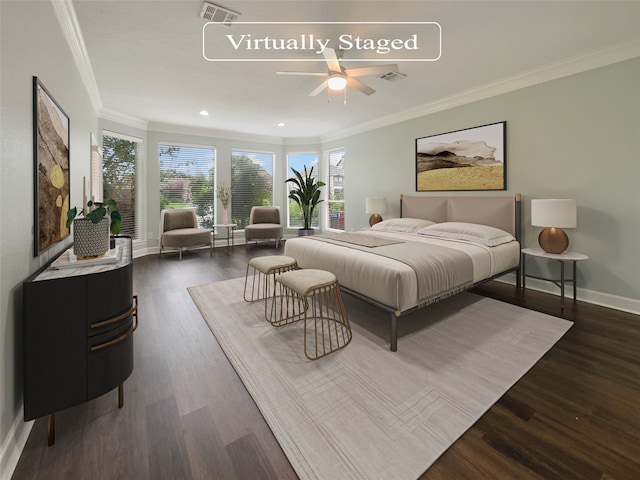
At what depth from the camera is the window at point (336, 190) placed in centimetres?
698

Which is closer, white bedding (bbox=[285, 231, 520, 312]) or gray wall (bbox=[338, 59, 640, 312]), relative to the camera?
white bedding (bbox=[285, 231, 520, 312])

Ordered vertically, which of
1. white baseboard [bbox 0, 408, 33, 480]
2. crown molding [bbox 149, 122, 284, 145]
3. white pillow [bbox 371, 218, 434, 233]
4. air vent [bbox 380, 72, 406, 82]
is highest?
crown molding [bbox 149, 122, 284, 145]

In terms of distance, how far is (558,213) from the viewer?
2988 mm

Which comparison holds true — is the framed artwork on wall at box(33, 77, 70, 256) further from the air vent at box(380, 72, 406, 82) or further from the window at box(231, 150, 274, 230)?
the window at box(231, 150, 274, 230)

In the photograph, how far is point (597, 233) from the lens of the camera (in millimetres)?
3166

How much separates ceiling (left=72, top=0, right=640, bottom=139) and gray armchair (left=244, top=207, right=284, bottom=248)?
2.44 metres

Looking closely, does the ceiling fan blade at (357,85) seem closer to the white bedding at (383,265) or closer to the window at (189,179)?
the white bedding at (383,265)

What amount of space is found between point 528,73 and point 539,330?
2971mm

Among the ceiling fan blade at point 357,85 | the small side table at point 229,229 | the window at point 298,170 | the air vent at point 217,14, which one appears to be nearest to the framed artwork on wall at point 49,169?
the air vent at point 217,14

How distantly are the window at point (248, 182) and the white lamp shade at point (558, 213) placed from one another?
584cm

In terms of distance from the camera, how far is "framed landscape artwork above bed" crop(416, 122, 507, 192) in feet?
12.9

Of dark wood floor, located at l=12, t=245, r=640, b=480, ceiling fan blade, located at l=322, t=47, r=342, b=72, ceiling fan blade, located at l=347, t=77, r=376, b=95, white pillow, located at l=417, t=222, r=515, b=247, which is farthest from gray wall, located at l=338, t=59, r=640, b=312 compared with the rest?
ceiling fan blade, located at l=322, t=47, r=342, b=72

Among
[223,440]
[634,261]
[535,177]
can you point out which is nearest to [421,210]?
[535,177]

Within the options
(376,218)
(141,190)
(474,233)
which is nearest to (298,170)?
(376,218)
